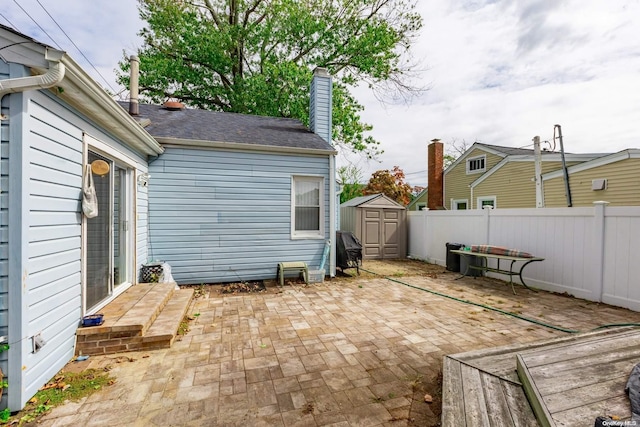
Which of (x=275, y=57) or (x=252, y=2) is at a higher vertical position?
(x=252, y=2)

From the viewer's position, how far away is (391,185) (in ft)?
68.1

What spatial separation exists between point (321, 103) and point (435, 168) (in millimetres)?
8423

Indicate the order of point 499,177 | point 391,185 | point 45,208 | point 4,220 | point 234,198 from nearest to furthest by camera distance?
point 4,220, point 45,208, point 234,198, point 499,177, point 391,185

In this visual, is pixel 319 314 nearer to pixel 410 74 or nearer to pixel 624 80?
pixel 624 80

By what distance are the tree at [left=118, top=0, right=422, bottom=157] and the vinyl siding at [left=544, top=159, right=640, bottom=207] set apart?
7497 millimetres

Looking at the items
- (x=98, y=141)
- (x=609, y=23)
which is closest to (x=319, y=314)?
(x=98, y=141)

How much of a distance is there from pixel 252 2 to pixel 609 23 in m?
14.0

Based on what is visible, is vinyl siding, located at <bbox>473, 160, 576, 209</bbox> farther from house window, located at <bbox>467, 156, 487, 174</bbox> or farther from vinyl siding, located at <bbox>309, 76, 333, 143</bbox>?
vinyl siding, located at <bbox>309, 76, 333, 143</bbox>

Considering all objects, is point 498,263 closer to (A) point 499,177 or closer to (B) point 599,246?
(B) point 599,246

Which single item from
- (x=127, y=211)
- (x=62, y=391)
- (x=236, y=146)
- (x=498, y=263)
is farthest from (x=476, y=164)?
(x=62, y=391)

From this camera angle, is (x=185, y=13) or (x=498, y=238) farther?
(x=185, y=13)

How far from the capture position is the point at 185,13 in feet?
42.8

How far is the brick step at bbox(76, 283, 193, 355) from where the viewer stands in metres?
2.96

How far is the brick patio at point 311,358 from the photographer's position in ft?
6.89
